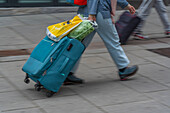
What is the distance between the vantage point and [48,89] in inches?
174

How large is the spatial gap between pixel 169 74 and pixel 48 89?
209cm

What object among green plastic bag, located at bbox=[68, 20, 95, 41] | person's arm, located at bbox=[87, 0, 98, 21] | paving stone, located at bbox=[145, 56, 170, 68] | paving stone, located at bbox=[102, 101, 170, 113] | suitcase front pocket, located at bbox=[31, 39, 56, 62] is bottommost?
paving stone, located at bbox=[145, 56, 170, 68]

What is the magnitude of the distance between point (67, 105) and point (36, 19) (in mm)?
4837

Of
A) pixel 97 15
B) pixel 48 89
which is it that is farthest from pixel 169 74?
pixel 48 89

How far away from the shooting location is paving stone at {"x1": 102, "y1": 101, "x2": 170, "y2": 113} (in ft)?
13.7

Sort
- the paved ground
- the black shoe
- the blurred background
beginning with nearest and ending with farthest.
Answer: the paved ground < the black shoe < the blurred background

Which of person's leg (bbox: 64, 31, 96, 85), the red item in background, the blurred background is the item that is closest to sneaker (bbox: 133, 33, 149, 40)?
person's leg (bbox: 64, 31, 96, 85)

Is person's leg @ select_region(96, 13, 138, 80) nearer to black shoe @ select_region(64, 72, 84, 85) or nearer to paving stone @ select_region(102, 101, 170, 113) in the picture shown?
black shoe @ select_region(64, 72, 84, 85)

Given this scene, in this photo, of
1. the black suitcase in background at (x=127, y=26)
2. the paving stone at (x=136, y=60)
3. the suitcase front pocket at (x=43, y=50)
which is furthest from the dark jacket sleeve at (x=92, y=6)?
the black suitcase in background at (x=127, y=26)

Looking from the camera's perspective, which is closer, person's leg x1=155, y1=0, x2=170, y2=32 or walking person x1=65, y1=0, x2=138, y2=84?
walking person x1=65, y1=0, x2=138, y2=84

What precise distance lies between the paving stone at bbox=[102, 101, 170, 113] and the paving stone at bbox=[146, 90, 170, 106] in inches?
4.9

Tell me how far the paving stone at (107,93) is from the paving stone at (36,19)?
376 centimetres

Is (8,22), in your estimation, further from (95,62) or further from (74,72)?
(74,72)

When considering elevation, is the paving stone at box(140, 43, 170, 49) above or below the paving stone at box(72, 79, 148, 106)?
below
